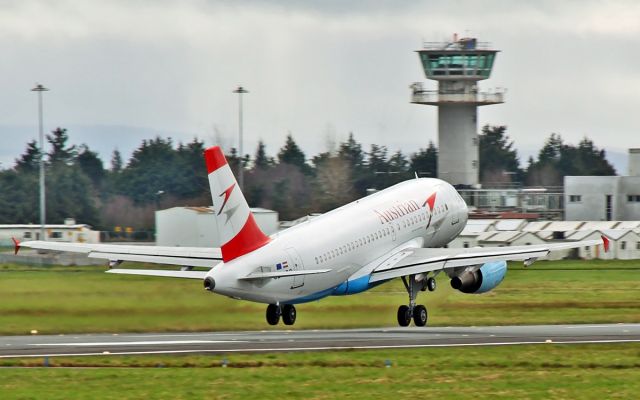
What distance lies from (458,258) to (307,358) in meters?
12.5

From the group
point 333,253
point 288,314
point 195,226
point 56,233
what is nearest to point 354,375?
point 288,314

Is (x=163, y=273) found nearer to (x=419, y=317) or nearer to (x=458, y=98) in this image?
(x=419, y=317)

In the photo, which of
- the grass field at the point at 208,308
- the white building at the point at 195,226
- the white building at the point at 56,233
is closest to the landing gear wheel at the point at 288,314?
the grass field at the point at 208,308

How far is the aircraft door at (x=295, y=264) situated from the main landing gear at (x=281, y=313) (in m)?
1.69

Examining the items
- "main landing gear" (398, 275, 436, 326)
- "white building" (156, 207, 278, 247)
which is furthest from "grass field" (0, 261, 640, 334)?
"white building" (156, 207, 278, 247)

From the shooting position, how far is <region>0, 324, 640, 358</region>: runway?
126 feet

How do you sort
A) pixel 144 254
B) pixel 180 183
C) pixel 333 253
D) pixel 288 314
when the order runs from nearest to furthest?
pixel 288 314
pixel 333 253
pixel 144 254
pixel 180 183

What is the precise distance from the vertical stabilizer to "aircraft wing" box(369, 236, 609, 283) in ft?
26.4

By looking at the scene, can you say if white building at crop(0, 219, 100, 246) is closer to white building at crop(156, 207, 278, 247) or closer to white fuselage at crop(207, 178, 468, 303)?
white building at crop(156, 207, 278, 247)

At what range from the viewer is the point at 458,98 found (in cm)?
12756

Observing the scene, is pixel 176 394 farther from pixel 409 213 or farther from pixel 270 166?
pixel 270 166

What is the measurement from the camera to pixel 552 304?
56.9m

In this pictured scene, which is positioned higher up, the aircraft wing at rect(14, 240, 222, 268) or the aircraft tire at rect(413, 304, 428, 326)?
the aircraft wing at rect(14, 240, 222, 268)

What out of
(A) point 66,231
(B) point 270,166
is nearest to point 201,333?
(A) point 66,231
